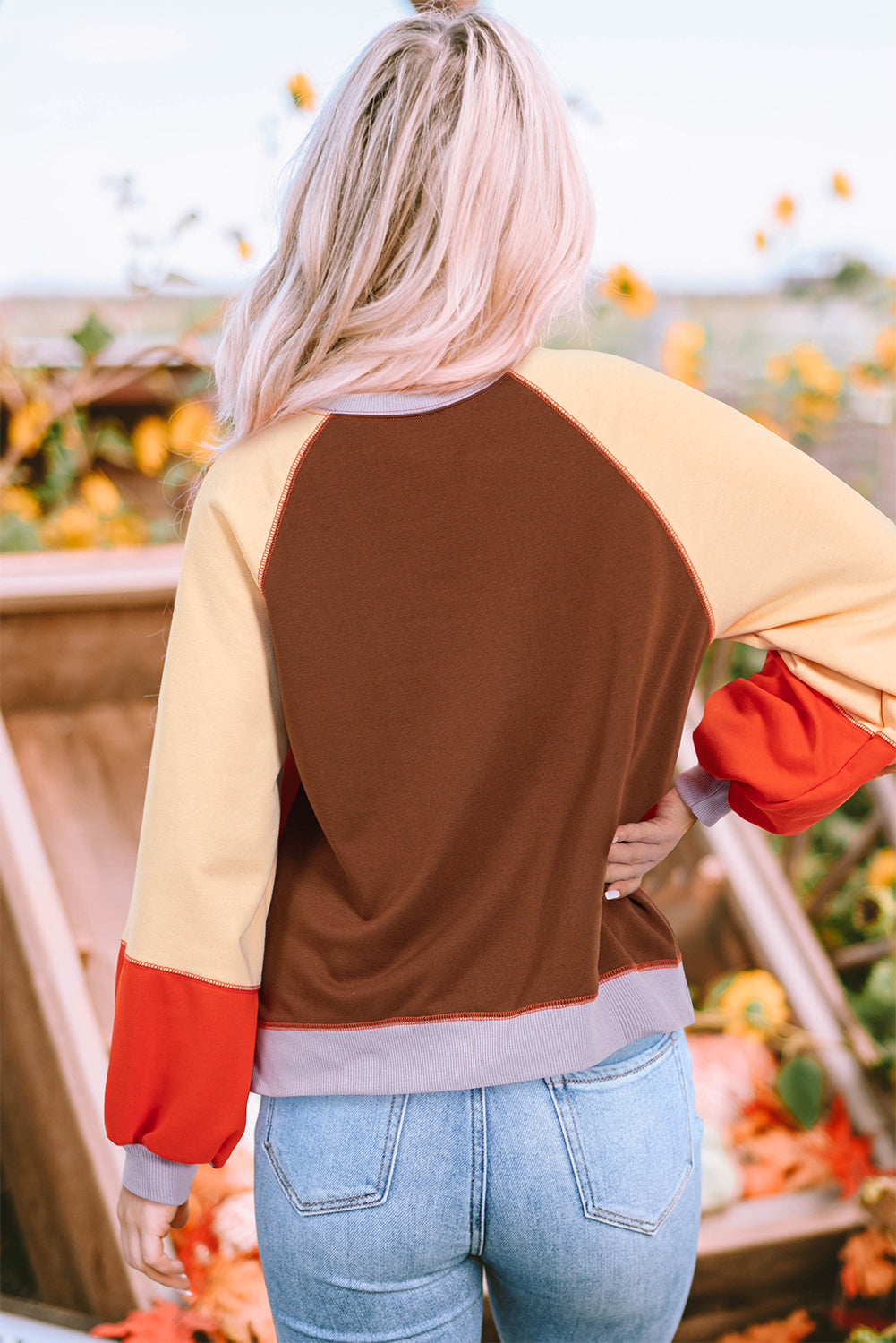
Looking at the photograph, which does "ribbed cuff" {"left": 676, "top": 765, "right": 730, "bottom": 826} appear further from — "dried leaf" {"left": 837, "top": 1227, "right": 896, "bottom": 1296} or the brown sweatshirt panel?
"dried leaf" {"left": 837, "top": 1227, "right": 896, "bottom": 1296}

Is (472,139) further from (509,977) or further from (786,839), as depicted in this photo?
(786,839)

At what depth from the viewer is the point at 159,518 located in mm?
2268

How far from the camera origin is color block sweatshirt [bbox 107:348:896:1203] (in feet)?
2.28

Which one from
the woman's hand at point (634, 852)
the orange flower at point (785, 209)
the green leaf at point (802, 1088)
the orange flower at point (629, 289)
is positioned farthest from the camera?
the orange flower at point (785, 209)

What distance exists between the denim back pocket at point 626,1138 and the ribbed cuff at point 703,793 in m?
0.22

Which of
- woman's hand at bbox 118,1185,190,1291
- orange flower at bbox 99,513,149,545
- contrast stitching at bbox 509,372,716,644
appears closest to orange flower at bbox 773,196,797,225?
orange flower at bbox 99,513,149,545

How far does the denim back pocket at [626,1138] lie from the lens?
731 millimetres

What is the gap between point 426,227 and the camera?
2.31ft

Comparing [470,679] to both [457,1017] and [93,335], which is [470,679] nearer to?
[457,1017]

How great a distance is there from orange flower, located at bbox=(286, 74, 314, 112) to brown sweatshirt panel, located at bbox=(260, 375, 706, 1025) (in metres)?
→ 1.21

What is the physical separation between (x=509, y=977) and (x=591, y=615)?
0.88 feet

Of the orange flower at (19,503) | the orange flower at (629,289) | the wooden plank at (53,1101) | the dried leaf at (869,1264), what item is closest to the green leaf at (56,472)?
the orange flower at (19,503)

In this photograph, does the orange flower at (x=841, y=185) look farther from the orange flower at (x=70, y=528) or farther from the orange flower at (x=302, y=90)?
the orange flower at (x=70, y=528)

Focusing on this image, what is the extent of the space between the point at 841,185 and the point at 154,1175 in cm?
206
